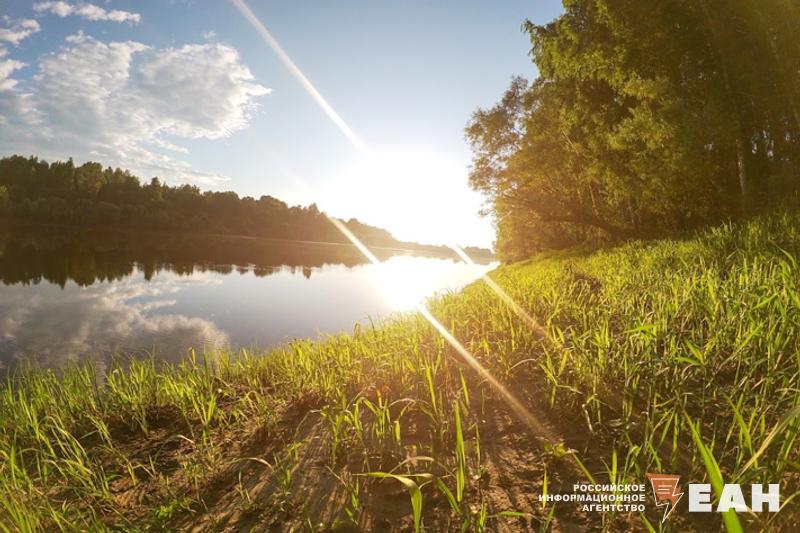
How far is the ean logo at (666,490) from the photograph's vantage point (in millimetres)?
1969

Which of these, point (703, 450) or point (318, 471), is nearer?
point (703, 450)

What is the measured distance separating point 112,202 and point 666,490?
403ft

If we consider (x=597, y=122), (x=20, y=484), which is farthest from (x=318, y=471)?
(x=597, y=122)

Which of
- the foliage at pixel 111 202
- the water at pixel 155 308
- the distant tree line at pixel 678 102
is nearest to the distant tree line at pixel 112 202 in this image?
the foliage at pixel 111 202

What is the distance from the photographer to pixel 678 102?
12.9 metres

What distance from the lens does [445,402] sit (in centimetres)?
362

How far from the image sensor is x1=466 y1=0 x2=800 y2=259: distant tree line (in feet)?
42.1

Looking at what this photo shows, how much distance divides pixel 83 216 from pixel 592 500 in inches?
4578

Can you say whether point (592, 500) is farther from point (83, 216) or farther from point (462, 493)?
point (83, 216)

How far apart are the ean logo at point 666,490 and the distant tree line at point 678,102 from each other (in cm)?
1338
